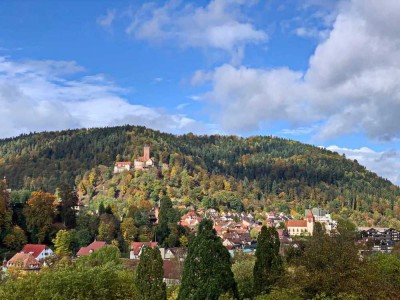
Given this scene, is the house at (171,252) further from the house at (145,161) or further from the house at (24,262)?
the house at (145,161)

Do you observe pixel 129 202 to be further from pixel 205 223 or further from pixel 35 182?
pixel 205 223

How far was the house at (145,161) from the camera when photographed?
14612 cm

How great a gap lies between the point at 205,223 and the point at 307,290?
7.12 meters

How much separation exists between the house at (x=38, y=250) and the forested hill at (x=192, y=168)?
75.0 metres

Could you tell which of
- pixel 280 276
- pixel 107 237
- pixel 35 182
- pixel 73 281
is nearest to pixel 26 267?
pixel 107 237

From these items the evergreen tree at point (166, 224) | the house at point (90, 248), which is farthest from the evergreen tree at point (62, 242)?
the evergreen tree at point (166, 224)

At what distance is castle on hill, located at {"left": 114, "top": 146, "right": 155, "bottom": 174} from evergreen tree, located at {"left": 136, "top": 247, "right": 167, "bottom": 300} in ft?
382

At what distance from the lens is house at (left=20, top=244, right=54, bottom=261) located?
194 ft

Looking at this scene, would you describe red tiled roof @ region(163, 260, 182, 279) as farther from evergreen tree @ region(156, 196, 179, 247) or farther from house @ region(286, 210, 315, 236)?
house @ region(286, 210, 315, 236)

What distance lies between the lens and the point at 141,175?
13312cm

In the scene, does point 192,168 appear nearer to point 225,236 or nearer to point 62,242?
point 225,236

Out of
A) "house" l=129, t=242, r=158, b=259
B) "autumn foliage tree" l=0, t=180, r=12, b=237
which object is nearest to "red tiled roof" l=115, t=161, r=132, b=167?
"autumn foliage tree" l=0, t=180, r=12, b=237

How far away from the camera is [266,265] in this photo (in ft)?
94.2

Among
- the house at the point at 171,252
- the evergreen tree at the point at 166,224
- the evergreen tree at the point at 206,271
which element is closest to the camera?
the evergreen tree at the point at 206,271
